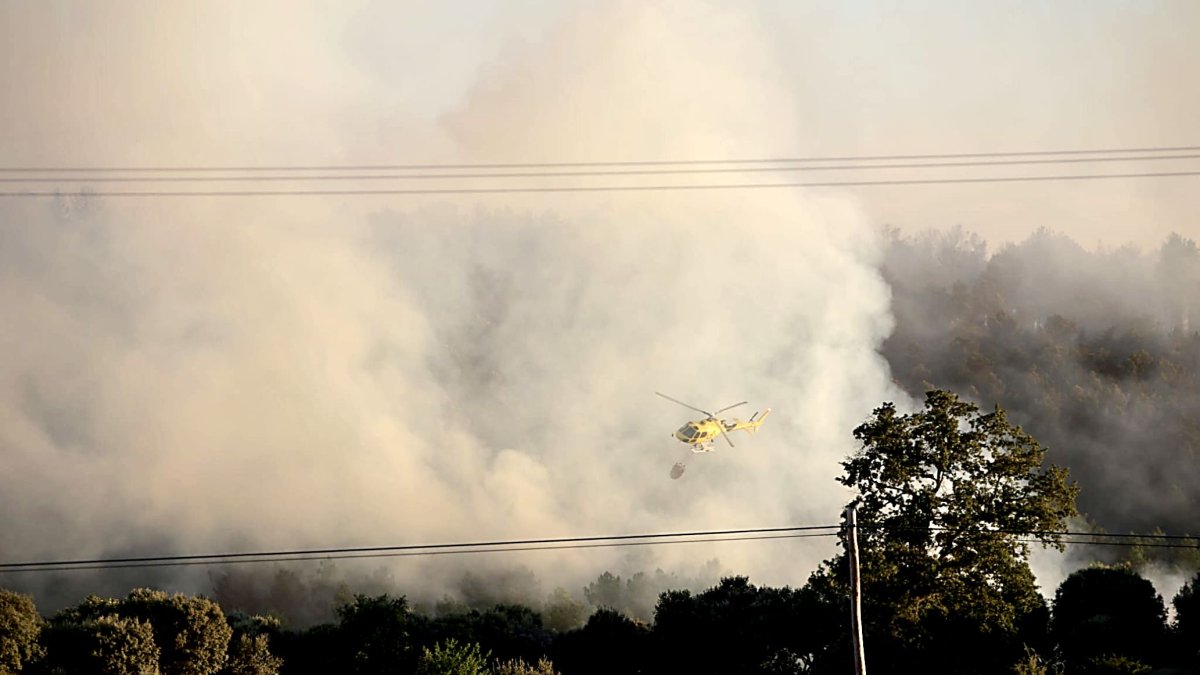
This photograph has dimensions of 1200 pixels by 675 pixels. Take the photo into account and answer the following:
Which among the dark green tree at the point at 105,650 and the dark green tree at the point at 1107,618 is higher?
the dark green tree at the point at 1107,618

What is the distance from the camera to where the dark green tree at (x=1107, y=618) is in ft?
328

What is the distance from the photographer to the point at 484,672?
348 ft

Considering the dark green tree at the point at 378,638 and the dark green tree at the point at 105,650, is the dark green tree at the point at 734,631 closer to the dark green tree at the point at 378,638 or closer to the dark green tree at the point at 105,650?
the dark green tree at the point at 378,638

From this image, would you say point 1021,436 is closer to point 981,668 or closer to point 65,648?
point 981,668

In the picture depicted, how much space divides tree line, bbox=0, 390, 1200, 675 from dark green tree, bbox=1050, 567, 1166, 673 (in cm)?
18

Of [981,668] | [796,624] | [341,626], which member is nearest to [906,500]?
[981,668]

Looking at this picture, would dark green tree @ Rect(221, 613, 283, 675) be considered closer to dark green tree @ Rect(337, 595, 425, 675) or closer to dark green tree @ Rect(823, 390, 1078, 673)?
dark green tree @ Rect(337, 595, 425, 675)

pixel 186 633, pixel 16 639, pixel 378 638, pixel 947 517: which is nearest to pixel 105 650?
pixel 186 633

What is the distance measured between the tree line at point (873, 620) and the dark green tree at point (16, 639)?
A: 7.0 inches

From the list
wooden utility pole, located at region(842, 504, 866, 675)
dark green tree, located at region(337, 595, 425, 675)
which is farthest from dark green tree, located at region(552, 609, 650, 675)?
wooden utility pole, located at region(842, 504, 866, 675)

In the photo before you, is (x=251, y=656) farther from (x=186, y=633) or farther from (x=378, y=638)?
(x=378, y=638)

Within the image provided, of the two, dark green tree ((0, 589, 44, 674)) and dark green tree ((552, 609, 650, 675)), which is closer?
dark green tree ((0, 589, 44, 674))

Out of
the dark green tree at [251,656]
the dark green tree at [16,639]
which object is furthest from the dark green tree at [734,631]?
the dark green tree at [16,639]

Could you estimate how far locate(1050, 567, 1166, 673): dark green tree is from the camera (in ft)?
328
